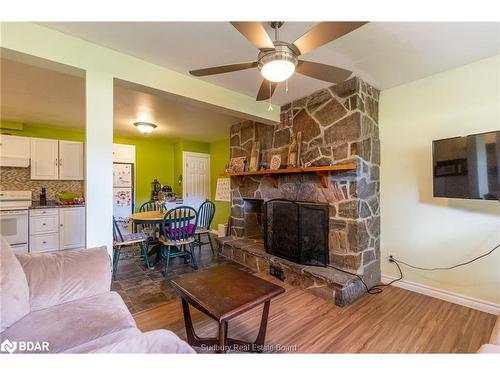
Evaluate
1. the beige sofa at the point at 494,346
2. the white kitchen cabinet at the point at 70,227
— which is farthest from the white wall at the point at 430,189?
the white kitchen cabinet at the point at 70,227

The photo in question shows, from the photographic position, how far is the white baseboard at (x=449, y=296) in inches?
82.0

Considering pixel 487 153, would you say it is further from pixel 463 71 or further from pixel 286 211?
pixel 286 211

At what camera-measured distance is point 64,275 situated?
1.44 meters

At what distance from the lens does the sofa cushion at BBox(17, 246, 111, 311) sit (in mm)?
1351

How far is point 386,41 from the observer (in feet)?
6.04

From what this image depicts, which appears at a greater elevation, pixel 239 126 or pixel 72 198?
pixel 239 126

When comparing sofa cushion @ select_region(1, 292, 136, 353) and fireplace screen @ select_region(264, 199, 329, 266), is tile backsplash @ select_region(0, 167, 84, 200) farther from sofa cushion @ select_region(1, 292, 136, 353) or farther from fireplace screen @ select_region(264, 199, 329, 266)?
fireplace screen @ select_region(264, 199, 329, 266)

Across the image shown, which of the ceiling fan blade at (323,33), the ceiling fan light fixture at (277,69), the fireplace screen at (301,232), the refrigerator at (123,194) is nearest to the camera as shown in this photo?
the ceiling fan blade at (323,33)

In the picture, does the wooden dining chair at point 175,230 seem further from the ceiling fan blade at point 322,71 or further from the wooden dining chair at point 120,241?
the ceiling fan blade at point 322,71

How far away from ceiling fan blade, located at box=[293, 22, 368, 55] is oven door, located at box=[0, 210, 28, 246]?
15.7 feet
